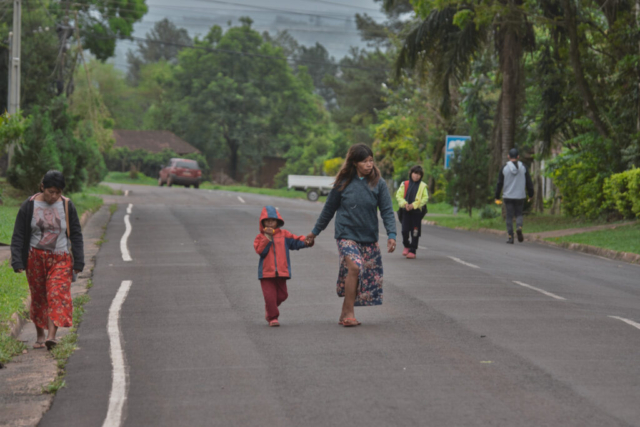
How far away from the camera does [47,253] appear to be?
27.1 feet

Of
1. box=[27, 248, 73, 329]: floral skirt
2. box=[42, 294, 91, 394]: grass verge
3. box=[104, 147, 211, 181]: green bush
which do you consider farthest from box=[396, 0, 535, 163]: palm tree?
box=[104, 147, 211, 181]: green bush

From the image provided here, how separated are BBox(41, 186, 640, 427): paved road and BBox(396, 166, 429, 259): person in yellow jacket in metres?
1.06

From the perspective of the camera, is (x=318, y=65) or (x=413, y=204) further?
(x=318, y=65)

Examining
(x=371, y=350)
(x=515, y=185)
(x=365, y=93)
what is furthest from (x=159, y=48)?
(x=371, y=350)

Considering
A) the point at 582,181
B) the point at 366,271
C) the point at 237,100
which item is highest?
the point at 237,100

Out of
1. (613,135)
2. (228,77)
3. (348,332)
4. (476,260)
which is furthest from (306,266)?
(228,77)

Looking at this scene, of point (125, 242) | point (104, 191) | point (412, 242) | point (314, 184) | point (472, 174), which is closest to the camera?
point (412, 242)

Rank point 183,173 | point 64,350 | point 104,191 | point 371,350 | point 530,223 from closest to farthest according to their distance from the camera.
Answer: point 371,350 < point 64,350 < point 530,223 < point 104,191 < point 183,173

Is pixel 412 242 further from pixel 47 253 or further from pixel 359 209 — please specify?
pixel 47 253

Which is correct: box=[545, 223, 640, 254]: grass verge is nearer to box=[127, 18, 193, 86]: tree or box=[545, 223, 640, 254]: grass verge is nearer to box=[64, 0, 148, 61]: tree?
box=[64, 0, 148, 61]: tree

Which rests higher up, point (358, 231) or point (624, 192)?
point (624, 192)

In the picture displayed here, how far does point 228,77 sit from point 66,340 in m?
69.9

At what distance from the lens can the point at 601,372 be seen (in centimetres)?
702

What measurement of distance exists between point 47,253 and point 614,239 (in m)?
14.4
